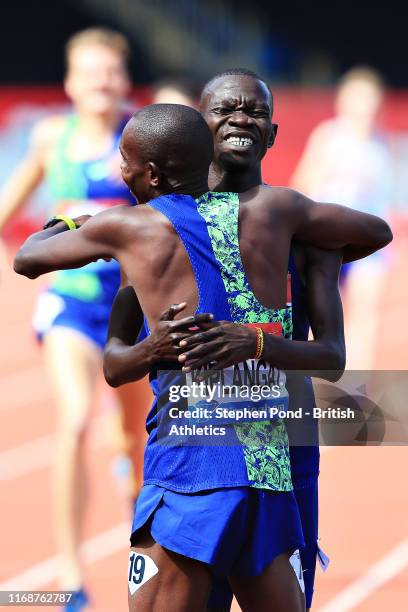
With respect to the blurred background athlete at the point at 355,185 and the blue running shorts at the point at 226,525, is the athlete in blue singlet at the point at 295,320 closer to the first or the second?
the blue running shorts at the point at 226,525

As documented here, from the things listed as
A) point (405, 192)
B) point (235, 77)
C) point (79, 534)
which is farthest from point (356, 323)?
point (405, 192)

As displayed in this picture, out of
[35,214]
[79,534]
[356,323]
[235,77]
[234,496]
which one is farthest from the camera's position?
[35,214]

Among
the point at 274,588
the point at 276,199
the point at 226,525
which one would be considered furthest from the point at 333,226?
the point at 274,588

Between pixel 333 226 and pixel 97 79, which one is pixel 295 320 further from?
pixel 97 79

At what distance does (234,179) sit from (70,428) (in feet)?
8.02

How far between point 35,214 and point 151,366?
16.8 metres

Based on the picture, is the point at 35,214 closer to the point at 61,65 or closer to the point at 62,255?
the point at 61,65

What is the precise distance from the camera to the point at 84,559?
5.65 metres

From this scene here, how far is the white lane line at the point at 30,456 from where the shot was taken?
7.67m

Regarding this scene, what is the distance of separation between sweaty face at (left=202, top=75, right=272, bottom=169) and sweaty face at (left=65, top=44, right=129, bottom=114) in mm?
2968

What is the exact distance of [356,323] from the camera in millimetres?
9344

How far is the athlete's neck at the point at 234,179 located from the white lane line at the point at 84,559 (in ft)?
8.36

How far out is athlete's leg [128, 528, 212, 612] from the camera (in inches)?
110

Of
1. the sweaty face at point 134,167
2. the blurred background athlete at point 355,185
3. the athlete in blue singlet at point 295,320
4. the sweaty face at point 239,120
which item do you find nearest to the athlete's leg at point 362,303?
the blurred background athlete at point 355,185
